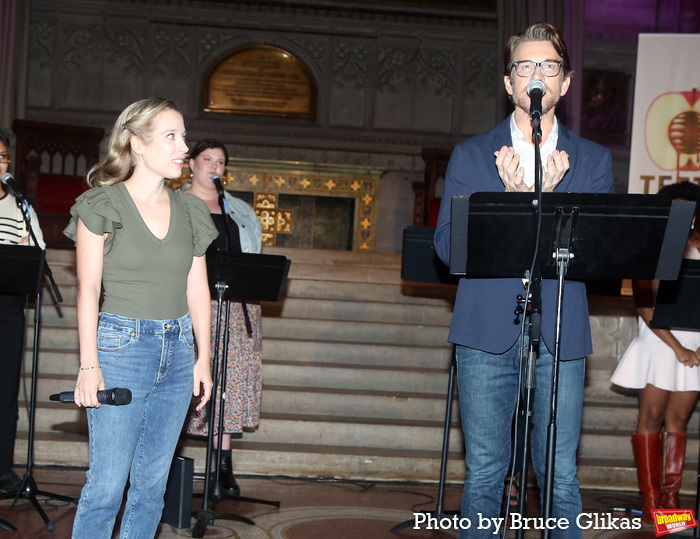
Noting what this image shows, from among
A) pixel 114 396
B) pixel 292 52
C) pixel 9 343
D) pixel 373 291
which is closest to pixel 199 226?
pixel 114 396

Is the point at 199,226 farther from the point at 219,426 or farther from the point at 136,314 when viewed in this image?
the point at 219,426

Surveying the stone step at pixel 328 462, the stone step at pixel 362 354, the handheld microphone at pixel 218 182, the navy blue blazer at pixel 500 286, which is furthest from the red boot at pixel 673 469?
the handheld microphone at pixel 218 182

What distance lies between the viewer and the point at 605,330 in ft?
21.9

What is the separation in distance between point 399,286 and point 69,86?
279 inches

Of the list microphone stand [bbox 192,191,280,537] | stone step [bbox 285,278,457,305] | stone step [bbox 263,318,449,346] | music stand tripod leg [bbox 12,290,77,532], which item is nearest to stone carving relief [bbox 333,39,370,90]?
stone step [bbox 285,278,457,305]

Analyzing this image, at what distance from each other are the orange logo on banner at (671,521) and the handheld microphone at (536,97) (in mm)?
2626

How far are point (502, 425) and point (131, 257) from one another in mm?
1333

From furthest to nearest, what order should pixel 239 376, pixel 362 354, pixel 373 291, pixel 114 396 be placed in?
pixel 373 291 < pixel 362 354 < pixel 239 376 < pixel 114 396

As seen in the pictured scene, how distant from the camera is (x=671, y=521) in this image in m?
4.17

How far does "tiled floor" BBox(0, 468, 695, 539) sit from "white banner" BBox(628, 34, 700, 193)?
112 inches

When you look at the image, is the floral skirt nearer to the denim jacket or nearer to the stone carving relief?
the denim jacket

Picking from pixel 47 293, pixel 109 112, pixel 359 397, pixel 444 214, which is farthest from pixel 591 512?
pixel 109 112

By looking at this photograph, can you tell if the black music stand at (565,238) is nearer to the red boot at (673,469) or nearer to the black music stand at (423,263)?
the black music stand at (423,263)

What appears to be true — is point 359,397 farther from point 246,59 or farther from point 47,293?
point 246,59
